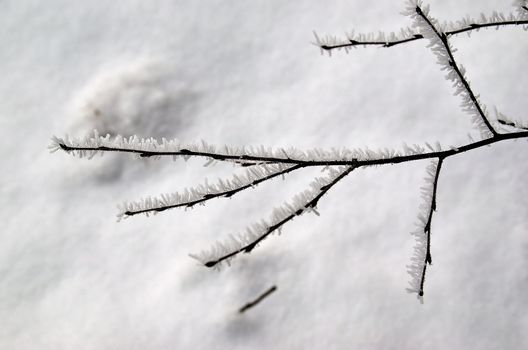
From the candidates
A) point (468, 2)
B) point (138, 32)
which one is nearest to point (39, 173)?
point (138, 32)

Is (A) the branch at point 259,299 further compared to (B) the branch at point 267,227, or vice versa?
(A) the branch at point 259,299

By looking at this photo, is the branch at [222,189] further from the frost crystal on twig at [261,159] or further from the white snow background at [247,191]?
the white snow background at [247,191]

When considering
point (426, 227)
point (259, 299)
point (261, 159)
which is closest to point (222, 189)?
point (261, 159)

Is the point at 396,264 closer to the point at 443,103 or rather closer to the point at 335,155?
the point at 443,103

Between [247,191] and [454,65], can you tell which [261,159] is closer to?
[454,65]

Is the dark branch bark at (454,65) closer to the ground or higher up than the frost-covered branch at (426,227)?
higher up

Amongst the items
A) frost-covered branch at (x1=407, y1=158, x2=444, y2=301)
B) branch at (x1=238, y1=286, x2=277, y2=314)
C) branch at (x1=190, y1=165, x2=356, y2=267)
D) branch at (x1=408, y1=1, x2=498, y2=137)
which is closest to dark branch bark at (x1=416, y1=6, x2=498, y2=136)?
branch at (x1=408, y1=1, x2=498, y2=137)

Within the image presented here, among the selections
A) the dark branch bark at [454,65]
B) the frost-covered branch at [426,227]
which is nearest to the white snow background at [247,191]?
the frost-covered branch at [426,227]
